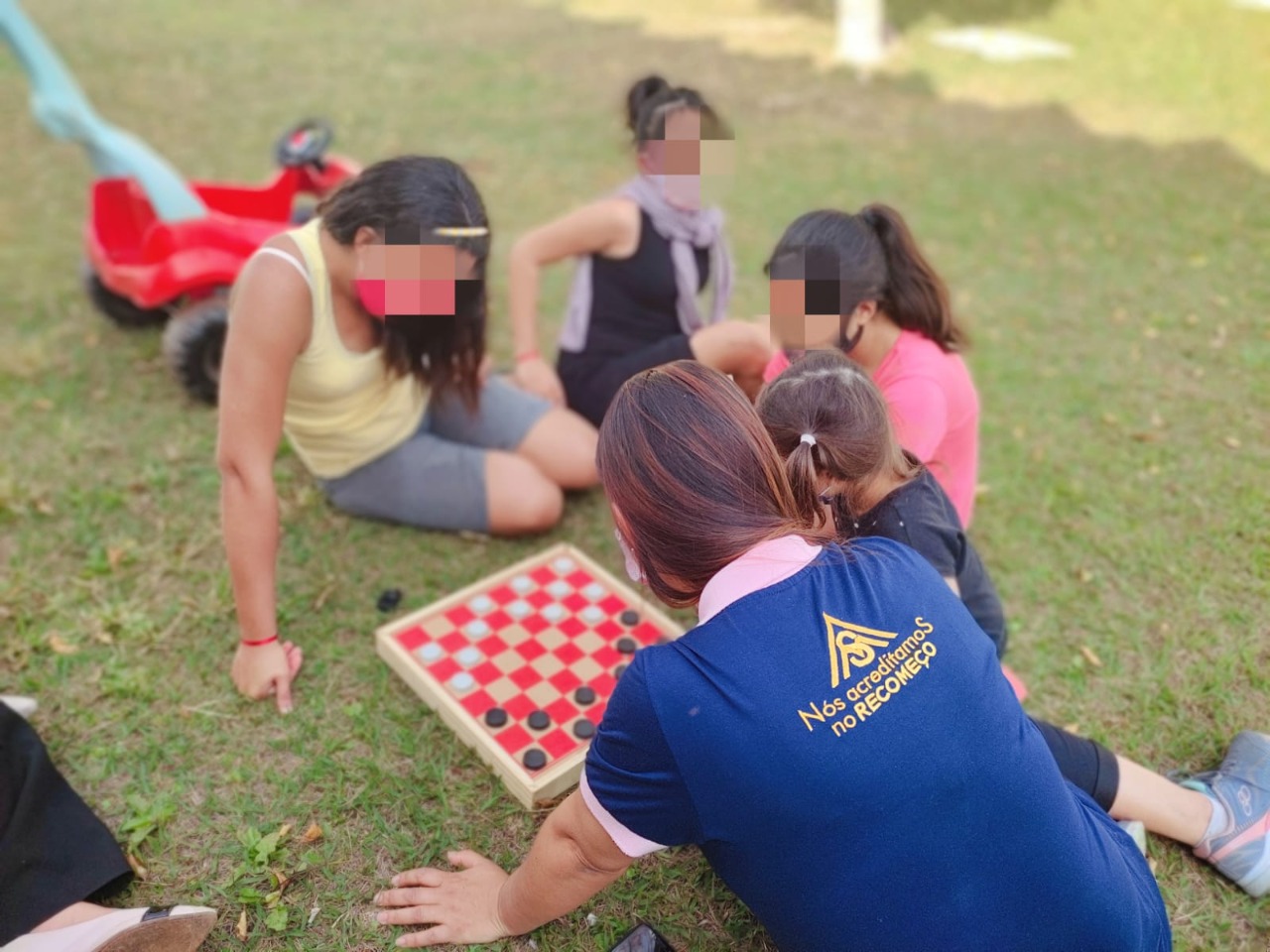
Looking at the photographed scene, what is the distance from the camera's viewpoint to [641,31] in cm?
830

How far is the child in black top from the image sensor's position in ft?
5.26

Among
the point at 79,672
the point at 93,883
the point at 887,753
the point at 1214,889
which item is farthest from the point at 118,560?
the point at 1214,889

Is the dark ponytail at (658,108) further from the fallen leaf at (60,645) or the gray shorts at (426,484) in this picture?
the fallen leaf at (60,645)

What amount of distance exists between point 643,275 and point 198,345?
62.4 inches

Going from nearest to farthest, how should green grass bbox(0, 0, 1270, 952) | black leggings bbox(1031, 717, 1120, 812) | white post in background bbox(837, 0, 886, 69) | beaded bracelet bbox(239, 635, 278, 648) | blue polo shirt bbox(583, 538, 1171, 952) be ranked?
blue polo shirt bbox(583, 538, 1171, 952)
black leggings bbox(1031, 717, 1120, 812)
green grass bbox(0, 0, 1270, 952)
beaded bracelet bbox(239, 635, 278, 648)
white post in background bbox(837, 0, 886, 69)

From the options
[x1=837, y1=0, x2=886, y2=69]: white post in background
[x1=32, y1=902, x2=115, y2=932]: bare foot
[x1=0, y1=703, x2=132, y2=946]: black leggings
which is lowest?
[x1=32, y1=902, x2=115, y2=932]: bare foot

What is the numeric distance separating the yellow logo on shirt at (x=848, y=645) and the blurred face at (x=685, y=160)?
184 cm

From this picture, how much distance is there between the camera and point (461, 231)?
85.7 inches

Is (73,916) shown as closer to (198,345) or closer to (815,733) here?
(815,733)

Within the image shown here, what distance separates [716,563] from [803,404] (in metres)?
0.42

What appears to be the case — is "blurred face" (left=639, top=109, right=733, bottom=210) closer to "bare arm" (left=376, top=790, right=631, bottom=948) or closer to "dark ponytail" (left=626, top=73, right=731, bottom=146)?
"dark ponytail" (left=626, top=73, right=731, bottom=146)

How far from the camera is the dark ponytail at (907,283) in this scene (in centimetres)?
217

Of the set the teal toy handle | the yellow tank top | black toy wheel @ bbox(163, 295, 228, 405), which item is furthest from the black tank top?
the teal toy handle

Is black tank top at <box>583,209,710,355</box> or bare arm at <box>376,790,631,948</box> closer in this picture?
bare arm at <box>376,790,631,948</box>
